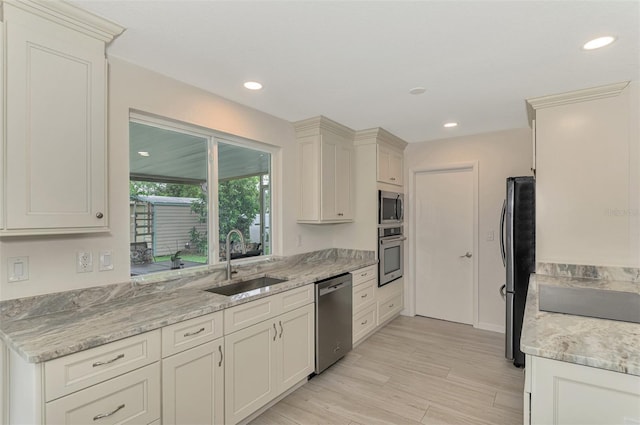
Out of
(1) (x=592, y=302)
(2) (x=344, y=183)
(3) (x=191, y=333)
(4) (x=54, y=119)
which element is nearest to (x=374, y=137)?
(2) (x=344, y=183)

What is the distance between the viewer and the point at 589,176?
2523 mm

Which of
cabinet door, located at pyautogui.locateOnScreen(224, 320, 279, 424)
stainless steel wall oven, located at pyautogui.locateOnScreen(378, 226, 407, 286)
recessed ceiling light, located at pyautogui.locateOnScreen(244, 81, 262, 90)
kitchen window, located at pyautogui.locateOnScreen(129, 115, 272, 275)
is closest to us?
cabinet door, located at pyautogui.locateOnScreen(224, 320, 279, 424)

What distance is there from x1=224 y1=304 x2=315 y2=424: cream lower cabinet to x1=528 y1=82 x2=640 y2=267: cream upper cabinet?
2131 mm

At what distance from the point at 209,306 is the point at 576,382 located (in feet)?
5.81

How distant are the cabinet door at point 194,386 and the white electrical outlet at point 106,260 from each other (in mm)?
719

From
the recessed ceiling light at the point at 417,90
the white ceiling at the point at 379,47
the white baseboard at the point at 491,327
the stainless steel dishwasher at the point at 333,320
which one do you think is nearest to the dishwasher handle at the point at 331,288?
the stainless steel dishwasher at the point at 333,320

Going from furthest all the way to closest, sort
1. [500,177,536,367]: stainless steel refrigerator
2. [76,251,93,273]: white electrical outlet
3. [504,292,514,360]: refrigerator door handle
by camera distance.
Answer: [504,292,514,360]: refrigerator door handle → [500,177,536,367]: stainless steel refrigerator → [76,251,93,273]: white electrical outlet

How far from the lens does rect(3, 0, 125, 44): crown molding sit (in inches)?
58.4

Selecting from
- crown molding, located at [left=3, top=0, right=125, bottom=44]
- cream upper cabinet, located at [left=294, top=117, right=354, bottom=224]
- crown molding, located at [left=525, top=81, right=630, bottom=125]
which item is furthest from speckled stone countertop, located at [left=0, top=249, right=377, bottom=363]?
crown molding, located at [left=525, top=81, right=630, bottom=125]

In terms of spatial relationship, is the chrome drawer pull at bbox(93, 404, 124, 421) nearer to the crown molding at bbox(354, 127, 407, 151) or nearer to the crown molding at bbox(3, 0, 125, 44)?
the crown molding at bbox(3, 0, 125, 44)

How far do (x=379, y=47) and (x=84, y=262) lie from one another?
214 cm

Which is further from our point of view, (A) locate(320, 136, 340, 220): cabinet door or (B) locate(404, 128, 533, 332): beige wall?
(B) locate(404, 128, 533, 332): beige wall

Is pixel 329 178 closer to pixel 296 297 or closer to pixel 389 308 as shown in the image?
pixel 296 297

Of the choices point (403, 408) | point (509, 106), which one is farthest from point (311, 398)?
point (509, 106)
